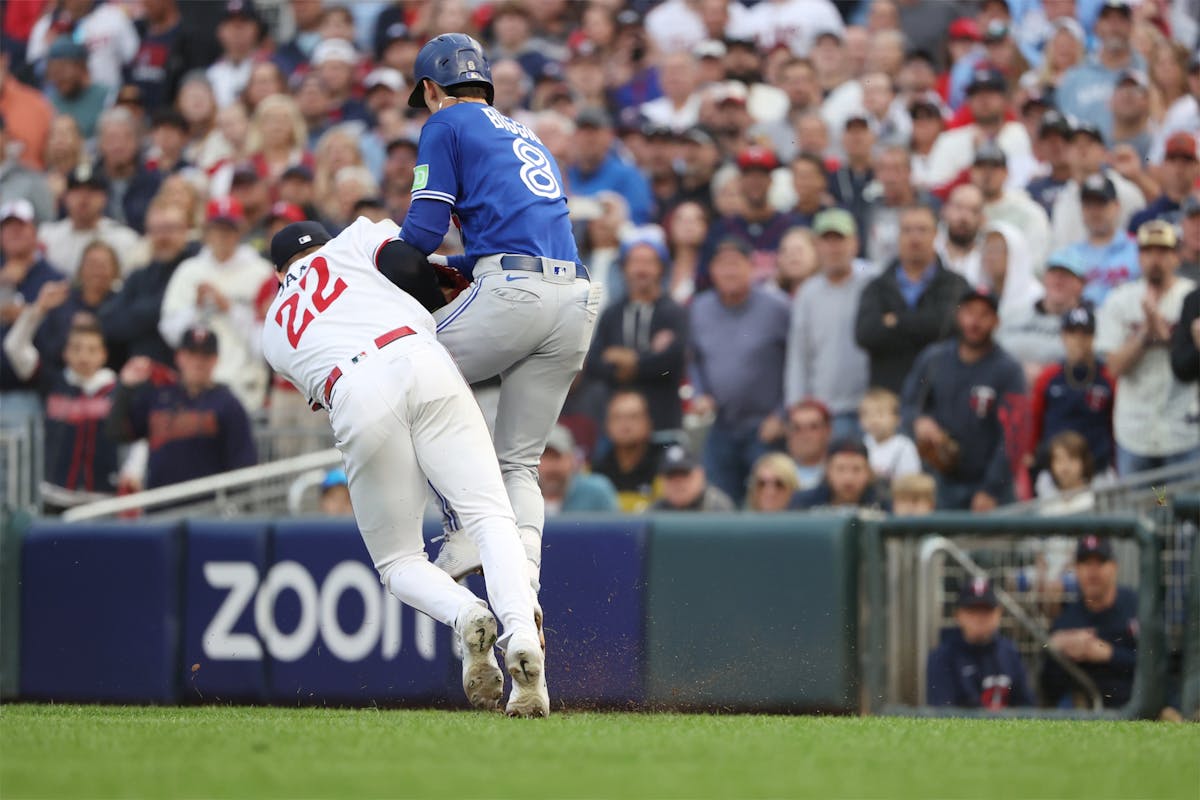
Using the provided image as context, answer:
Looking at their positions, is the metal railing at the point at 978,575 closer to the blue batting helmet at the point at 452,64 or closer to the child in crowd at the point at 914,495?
the child in crowd at the point at 914,495

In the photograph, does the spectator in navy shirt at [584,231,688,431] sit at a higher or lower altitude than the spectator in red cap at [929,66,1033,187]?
lower

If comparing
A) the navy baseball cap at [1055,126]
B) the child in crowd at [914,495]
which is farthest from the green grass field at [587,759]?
the navy baseball cap at [1055,126]

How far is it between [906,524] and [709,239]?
4.91 metres

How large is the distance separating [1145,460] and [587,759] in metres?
5.88

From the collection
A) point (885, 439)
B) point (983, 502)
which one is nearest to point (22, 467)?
point (885, 439)

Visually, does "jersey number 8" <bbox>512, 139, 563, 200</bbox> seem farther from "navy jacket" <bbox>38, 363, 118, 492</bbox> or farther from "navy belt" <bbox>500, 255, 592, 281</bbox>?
"navy jacket" <bbox>38, 363, 118, 492</bbox>

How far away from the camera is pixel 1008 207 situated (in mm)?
12289

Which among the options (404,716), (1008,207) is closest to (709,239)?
(1008,207)

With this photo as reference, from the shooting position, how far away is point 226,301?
12812 millimetres

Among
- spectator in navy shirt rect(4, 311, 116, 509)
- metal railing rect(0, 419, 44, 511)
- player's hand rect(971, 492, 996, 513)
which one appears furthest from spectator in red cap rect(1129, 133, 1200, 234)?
metal railing rect(0, 419, 44, 511)

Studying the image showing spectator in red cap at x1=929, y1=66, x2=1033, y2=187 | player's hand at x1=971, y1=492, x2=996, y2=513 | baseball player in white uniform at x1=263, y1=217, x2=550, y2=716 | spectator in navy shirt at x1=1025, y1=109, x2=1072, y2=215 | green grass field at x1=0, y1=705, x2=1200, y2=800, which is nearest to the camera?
green grass field at x1=0, y1=705, x2=1200, y2=800

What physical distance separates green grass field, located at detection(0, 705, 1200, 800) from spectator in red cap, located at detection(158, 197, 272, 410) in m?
6.01

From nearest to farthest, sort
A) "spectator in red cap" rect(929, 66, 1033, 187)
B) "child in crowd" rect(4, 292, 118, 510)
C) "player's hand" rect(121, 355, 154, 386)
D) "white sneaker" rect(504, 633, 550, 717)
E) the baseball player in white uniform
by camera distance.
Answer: "white sneaker" rect(504, 633, 550, 717)
the baseball player in white uniform
"player's hand" rect(121, 355, 154, 386)
"child in crowd" rect(4, 292, 118, 510)
"spectator in red cap" rect(929, 66, 1033, 187)

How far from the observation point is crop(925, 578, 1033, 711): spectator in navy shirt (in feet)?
28.4
